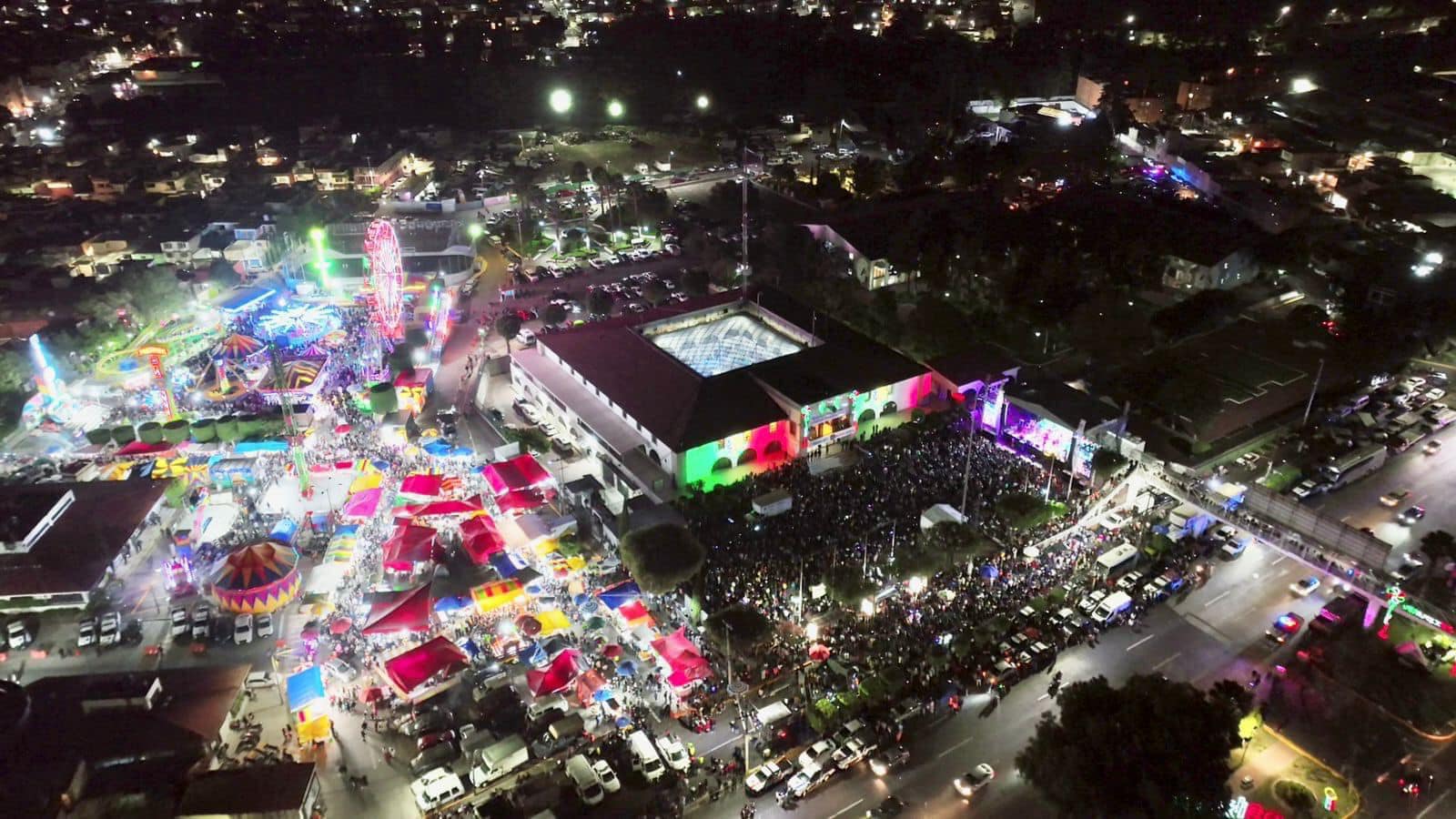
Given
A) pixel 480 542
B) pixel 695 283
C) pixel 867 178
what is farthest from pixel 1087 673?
pixel 867 178

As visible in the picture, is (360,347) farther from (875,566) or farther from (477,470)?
(875,566)

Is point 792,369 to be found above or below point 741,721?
above

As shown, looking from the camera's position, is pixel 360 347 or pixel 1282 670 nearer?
pixel 1282 670

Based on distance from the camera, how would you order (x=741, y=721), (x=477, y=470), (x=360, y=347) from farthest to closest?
(x=360, y=347)
(x=477, y=470)
(x=741, y=721)

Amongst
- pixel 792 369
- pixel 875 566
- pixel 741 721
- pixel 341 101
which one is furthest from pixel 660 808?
pixel 341 101

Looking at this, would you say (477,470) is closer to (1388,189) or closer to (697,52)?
(1388,189)

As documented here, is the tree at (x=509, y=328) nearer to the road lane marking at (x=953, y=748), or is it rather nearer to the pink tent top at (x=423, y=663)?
the pink tent top at (x=423, y=663)

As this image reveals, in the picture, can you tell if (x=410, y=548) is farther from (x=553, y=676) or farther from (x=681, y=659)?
(x=681, y=659)

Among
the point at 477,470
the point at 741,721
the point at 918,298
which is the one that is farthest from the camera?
the point at 918,298

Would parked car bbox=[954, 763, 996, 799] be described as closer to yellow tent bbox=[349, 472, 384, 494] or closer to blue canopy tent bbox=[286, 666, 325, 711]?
blue canopy tent bbox=[286, 666, 325, 711]
